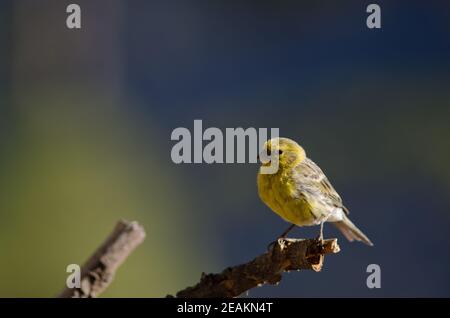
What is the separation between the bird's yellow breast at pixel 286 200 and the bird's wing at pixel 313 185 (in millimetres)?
45

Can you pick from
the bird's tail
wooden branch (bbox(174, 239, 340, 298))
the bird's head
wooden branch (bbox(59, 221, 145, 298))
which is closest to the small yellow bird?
the bird's head

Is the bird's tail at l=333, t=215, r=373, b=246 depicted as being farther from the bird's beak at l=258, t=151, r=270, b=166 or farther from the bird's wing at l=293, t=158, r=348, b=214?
the bird's beak at l=258, t=151, r=270, b=166

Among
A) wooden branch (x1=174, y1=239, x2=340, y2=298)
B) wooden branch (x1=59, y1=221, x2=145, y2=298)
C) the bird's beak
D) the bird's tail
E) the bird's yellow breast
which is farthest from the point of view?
the bird's tail

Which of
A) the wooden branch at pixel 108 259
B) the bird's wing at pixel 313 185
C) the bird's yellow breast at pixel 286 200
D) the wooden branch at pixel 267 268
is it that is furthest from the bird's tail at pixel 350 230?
the wooden branch at pixel 108 259

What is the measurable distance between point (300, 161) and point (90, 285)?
1143mm

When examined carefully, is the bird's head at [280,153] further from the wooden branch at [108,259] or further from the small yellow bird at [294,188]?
the wooden branch at [108,259]

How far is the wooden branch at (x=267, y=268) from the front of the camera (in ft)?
8.75

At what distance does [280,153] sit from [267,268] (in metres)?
0.85

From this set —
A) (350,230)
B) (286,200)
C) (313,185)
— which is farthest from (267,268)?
(350,230)

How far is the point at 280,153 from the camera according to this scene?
11.3ft

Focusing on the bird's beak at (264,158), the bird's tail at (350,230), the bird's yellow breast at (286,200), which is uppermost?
the bird's beak at (264,158)

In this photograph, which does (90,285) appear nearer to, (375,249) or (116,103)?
(375,249)

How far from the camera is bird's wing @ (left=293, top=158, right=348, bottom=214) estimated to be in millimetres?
3379

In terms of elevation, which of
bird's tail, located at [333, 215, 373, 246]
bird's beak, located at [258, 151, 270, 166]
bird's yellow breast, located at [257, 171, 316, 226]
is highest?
bird's beak, located at [258, 151, 270, 166]
